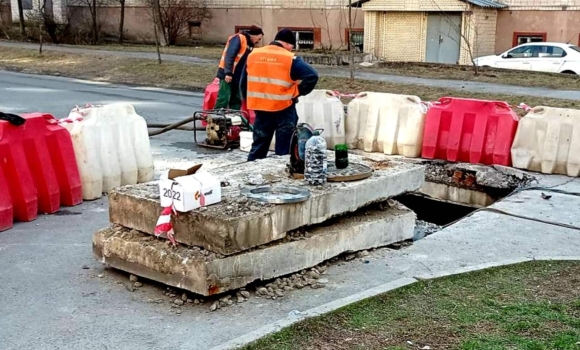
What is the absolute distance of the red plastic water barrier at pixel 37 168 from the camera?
23.2 ft

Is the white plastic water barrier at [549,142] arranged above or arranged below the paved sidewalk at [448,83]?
above

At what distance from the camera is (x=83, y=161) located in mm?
7984

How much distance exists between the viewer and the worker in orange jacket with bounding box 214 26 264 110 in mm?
11746

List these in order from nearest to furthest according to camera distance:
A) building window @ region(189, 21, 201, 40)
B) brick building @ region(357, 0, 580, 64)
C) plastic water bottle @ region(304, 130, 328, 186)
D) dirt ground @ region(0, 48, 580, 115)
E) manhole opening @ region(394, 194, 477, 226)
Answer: plastic water bottle @ region(304, 130, 328, 186), manhole opening @ region(394, 194, 477, 226), dirt ground @ region(0, 48, 580, 115), brick building @ region(357, 0, 580, 64), building window @ region(189, 21, 201, 40)

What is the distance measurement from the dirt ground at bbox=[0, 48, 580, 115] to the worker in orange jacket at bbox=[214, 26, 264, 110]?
679 centimetres

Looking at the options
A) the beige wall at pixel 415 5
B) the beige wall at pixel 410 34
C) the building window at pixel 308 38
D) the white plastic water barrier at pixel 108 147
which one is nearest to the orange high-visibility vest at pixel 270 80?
the white plastic water barrier at pixel 108 147

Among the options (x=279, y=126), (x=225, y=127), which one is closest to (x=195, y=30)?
(x=225, y=127)

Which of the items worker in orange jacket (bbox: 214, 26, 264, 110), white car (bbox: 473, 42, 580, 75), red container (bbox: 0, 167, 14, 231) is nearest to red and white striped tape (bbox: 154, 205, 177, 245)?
red container (bbox: 0, 167, 14, 231)

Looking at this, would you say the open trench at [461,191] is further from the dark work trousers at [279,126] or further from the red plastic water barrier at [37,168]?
the red plastic water barrier at [37,168]

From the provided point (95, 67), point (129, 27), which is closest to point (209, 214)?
point (95, 67)

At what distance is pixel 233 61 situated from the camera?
11797mm

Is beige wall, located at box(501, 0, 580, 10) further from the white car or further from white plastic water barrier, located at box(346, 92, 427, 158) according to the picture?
white plastic water barrier, located at box(346, 92, 427, 158)

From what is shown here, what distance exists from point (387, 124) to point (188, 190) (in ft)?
19.2

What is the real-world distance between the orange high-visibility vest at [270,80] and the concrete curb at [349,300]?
330 centimetres
